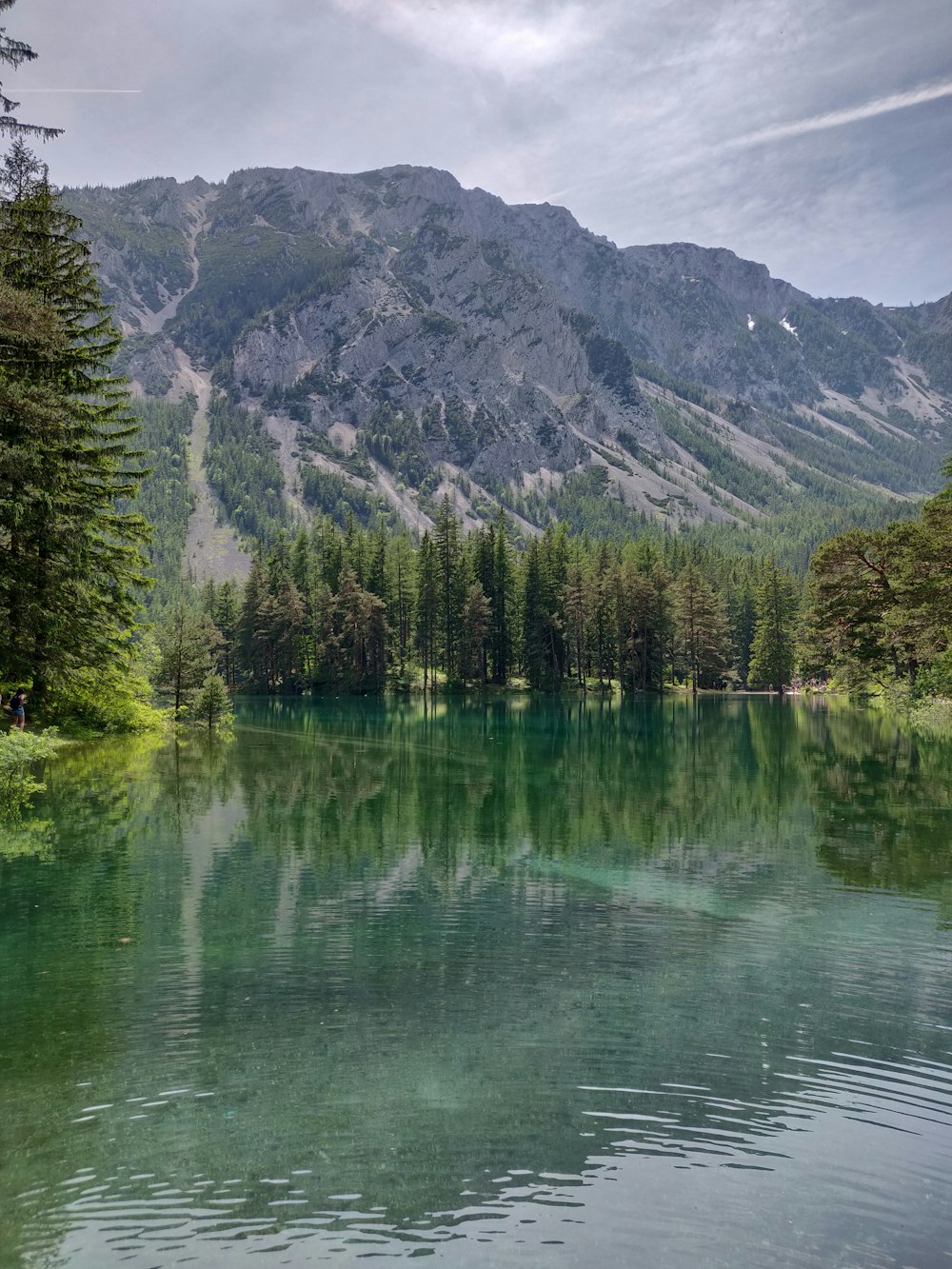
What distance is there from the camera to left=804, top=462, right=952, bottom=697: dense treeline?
149 ft

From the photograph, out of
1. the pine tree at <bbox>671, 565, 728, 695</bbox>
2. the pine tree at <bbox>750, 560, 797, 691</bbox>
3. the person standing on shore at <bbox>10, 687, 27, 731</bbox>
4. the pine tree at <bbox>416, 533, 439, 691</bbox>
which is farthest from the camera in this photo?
the pine tree at <bbox>750, 560, 797, 691</bbox>

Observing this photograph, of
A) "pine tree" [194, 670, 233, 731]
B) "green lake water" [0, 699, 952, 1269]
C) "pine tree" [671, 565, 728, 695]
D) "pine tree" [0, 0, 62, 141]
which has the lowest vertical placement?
"green lake water" [0, 699, 952, 1269]

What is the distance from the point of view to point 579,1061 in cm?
880

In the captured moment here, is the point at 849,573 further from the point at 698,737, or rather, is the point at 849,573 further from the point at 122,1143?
the point at 122,1143

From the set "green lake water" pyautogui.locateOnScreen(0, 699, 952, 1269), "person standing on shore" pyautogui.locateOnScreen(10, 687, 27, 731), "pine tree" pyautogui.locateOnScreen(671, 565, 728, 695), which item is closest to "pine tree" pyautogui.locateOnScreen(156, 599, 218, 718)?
"person standing on shore" pyautogui.locateOnScreen(10, 687, 27, 731)

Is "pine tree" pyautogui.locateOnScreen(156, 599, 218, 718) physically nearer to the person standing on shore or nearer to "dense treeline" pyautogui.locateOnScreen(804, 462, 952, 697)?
the person standing on shore

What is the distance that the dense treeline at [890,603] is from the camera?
149 ft

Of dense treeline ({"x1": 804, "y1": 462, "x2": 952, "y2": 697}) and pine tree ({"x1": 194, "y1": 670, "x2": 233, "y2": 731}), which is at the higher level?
dense treeline ({"x1": 804, "y1": 462, "x2": 952, "y2": 697})

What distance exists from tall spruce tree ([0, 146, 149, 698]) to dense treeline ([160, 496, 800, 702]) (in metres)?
57.6

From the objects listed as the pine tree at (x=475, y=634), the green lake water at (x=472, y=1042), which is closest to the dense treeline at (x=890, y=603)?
the green lake water at (x=472, y=1042)

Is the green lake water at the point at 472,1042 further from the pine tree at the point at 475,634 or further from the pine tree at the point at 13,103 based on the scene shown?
the pine tree at the point at 475,634

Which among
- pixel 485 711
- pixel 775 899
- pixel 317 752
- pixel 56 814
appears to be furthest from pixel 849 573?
pixel 56 814

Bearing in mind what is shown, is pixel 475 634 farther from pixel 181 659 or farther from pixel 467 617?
pixel 181 659

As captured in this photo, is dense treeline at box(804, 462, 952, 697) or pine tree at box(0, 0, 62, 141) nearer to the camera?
pine tree at box(0, 0, 62, 141)
